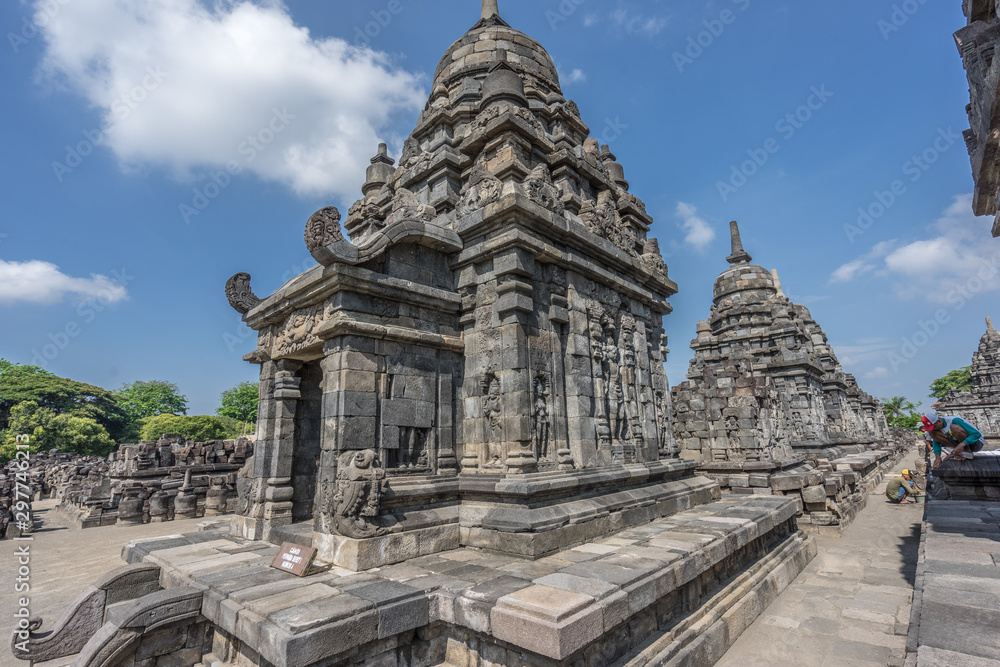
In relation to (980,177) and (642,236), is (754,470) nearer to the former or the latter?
(642,236)

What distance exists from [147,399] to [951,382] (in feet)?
371

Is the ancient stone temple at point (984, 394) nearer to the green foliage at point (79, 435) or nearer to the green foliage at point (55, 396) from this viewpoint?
the green foliage at point (79, 435)

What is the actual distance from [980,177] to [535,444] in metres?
5.60

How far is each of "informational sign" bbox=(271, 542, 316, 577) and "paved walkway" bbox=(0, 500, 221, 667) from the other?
2947 millimetres

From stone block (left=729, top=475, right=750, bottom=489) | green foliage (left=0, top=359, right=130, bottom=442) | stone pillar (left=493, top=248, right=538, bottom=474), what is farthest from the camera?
green foliage (left=0, top=359, right=130, bottom=442)

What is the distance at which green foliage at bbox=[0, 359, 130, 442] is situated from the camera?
4603 centimetres

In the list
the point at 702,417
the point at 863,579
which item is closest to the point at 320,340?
the point at 863,579

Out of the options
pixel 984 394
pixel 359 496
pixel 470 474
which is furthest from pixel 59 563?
pixel 984 394

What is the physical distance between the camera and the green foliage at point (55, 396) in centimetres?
4603

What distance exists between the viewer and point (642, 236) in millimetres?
11648

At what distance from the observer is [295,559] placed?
17.6ft

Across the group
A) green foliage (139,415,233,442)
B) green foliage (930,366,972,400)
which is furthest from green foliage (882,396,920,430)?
green foliage (139,415,233,442)

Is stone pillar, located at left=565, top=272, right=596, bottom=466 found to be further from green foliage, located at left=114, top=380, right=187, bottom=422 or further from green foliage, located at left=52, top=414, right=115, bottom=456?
green foliage, located at left=114, top=380, right=187, bottom=422

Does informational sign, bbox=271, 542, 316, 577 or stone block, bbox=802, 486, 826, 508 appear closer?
informational sign, bbox=271, 542, 316, 577
